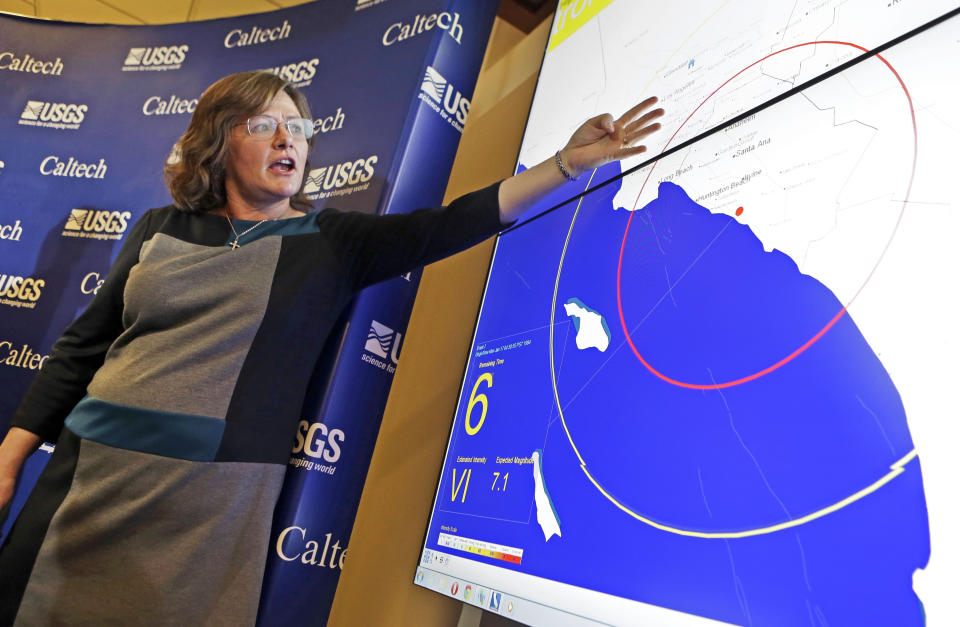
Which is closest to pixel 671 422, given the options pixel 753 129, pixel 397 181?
pixel 753 129

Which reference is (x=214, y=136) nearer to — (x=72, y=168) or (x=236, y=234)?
(x=236, y=234)

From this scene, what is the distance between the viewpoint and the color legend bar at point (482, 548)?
1.21 metres

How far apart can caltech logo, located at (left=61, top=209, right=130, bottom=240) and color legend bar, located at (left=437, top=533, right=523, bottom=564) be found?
1.77m

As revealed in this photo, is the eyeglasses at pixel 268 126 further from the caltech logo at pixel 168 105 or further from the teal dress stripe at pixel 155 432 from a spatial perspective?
the caltech logo at pixel 168 105

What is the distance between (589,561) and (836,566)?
0.41 m

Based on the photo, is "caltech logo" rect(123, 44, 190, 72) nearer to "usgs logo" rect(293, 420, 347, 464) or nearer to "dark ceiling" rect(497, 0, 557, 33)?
"dark ceiling" rect(497, 0, 557, 33)

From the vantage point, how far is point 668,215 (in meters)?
1.15

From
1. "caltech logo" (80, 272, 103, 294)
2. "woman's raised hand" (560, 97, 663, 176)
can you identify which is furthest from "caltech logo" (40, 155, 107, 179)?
"woman's raised hand" (560, 97, 663, 176)

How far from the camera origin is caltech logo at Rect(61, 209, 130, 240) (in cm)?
242

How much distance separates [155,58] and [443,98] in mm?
1583

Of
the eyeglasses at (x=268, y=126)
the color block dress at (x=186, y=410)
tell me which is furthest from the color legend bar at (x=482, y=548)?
the eyeglasses at (x=268, y=126)

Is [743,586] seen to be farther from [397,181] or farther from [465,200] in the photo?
[397,181]

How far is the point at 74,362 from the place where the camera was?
1391mm

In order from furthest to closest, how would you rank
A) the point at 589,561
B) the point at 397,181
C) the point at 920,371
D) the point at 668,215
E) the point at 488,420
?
1. the point at 397,181
2. the point at 488,420
3. the point at 668,215
4. the point at 589,561
5. the point at 920,371
